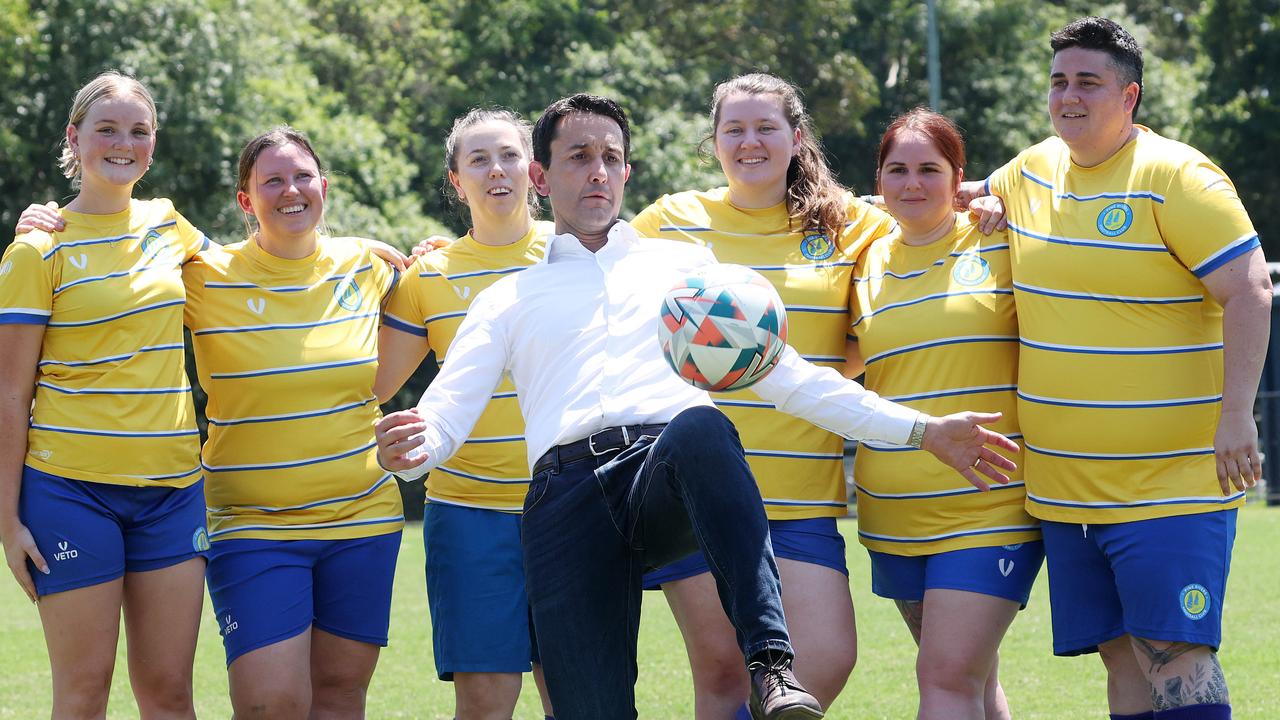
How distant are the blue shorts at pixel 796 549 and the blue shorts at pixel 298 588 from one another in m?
1.13

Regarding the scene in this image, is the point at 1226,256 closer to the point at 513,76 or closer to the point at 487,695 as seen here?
the point at 487,695

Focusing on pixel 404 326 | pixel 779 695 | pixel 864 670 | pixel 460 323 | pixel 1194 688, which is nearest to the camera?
pixel 779 695

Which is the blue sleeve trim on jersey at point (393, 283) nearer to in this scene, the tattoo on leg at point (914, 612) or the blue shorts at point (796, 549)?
the blue shorts at point (796, 549)

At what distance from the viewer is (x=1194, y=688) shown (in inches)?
197

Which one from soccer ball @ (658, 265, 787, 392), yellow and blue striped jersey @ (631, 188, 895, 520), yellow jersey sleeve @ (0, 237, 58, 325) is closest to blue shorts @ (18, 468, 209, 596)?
yellow jersey sleeve @ (0, 237, 58, 325)

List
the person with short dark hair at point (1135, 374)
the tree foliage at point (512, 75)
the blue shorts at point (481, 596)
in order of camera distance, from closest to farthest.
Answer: the person with short dark hair at point (1135, 374) → the blue shorts at point (481, 596) → the tree foliage at point (512, 75)

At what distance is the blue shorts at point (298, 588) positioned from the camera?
5.59m

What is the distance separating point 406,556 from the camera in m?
16.8

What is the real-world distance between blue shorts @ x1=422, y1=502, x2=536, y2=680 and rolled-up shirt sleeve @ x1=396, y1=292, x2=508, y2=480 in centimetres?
113

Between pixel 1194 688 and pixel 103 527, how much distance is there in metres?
4.00

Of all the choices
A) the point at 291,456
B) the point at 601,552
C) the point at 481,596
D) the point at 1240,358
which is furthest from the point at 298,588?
the point at 1240,358

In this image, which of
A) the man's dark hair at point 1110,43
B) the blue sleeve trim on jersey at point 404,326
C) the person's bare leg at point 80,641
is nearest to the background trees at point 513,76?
the blue sleeve trim on jersey at point 404,326

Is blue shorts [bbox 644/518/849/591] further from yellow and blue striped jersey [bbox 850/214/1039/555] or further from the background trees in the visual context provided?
the background trees

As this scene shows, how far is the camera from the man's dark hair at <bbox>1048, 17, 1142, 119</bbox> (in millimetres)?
5234
